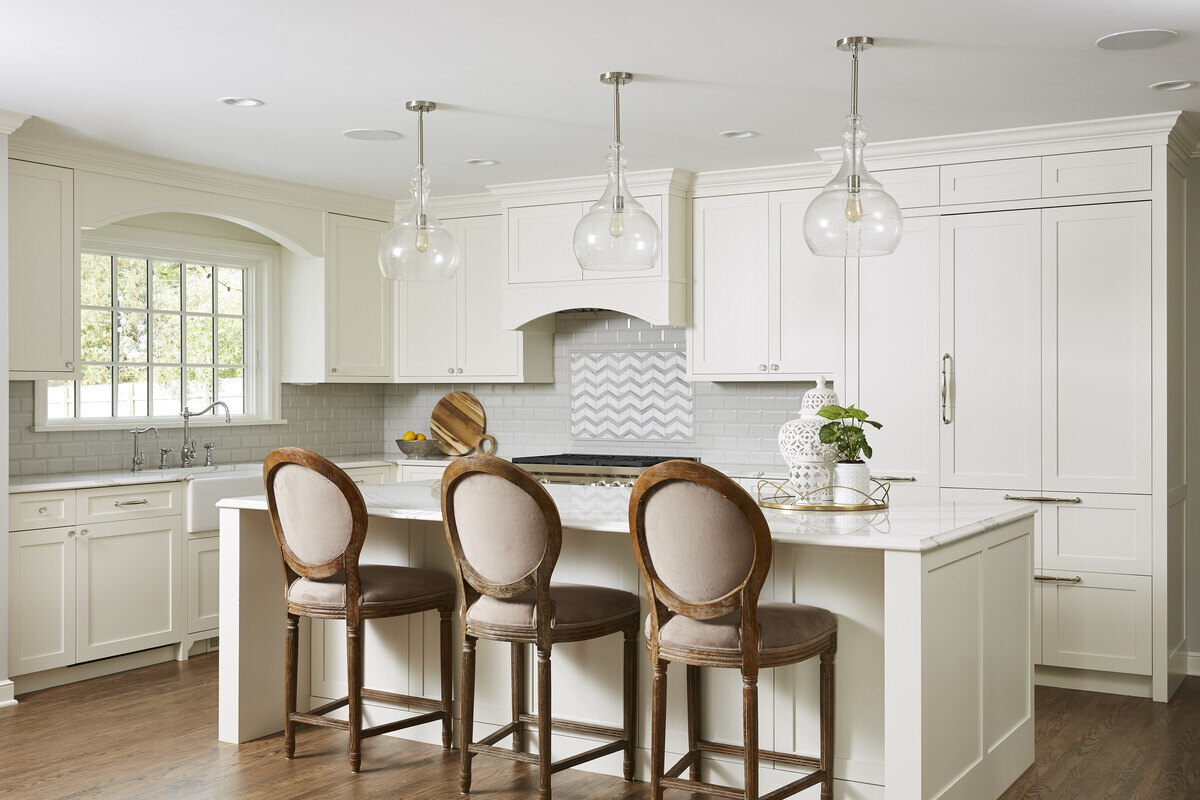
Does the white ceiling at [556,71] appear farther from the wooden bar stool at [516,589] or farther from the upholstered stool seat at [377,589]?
the upholstered stool seat at [377,589]

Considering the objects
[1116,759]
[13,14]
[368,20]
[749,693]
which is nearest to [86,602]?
[13,14]

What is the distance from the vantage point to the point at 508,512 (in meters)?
3.10

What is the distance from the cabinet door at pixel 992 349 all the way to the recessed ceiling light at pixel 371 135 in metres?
2.42

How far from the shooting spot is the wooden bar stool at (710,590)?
9.07 ft

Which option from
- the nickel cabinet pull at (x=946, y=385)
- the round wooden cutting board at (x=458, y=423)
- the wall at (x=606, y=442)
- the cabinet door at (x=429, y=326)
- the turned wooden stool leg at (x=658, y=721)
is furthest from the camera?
the round wooden cutting board at (x=458, y=423)

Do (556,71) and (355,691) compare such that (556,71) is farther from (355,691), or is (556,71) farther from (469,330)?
(469,330)

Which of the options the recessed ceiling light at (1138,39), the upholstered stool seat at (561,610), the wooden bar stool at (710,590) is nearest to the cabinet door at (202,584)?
the upholstered stool seat at (561,610)

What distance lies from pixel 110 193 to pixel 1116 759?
4.68 meters

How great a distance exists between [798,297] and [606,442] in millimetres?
1523

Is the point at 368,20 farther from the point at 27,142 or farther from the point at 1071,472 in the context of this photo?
the point at 1071,472

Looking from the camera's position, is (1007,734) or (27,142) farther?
(27,142)

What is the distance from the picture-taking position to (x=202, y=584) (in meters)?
5.23

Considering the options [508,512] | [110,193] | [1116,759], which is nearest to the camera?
[508,512]

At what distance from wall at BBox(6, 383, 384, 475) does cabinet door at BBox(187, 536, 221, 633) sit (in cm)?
68
